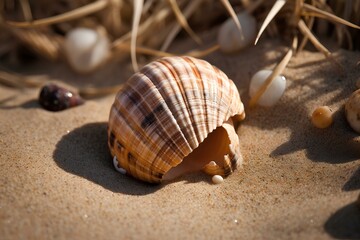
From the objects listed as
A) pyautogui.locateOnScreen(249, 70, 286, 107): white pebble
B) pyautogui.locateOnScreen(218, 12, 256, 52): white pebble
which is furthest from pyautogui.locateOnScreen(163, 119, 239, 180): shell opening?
pyautogui.locateOnScreen(218, 12, 256, 52): white pebble

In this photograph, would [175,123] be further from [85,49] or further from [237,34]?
[85,49]

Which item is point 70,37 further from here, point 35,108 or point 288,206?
point 288,206

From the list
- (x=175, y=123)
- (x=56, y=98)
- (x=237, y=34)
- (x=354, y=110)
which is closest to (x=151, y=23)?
(x=237, y=34)

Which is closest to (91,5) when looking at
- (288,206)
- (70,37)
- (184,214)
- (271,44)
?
(70,37)

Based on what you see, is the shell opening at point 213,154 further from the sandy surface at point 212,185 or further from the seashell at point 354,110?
the seashell at point 354,110

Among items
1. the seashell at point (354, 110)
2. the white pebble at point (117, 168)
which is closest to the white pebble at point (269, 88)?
the seashell at point (354, 110)

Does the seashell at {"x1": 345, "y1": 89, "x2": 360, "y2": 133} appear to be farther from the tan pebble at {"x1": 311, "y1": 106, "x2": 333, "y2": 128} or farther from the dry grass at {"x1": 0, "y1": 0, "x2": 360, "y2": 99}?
the dry grass at {"x1": 0, "y1": 0, "x2": 360, "y2": 99}
